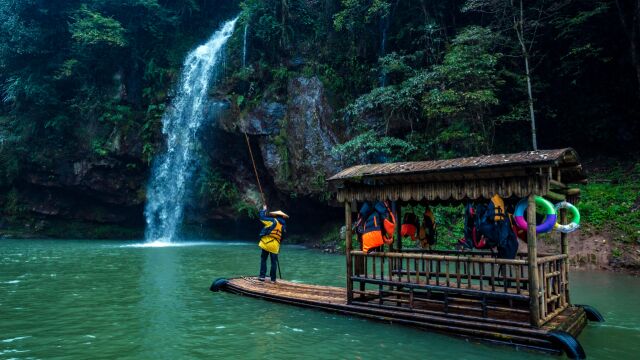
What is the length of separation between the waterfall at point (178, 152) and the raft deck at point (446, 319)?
19.8m

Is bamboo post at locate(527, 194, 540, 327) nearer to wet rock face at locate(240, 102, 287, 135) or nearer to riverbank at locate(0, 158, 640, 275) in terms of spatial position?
riverbank at locate(0, 158, 640, 275)

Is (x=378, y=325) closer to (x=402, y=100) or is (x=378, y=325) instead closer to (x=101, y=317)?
(x=101, y=317)

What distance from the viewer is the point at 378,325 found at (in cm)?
811

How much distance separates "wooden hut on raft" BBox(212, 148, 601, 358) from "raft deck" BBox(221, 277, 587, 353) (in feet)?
0.05

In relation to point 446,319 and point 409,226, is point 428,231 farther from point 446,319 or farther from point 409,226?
point 446,319

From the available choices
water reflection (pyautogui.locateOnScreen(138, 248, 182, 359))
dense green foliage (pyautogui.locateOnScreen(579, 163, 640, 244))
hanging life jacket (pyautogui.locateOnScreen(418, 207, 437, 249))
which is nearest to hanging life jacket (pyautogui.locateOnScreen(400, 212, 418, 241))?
hanging life jacket (pyautogui.locateOnScreen(418, 207, 437, 249))

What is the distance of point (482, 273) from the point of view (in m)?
8.17

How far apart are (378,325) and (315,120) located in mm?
18444

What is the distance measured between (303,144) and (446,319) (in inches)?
741

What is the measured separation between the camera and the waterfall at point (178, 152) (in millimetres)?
Answer: 28922

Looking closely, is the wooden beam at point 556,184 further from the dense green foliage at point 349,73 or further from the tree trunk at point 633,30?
the tree trunk at point 633,30

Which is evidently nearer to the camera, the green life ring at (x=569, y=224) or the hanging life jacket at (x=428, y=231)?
the green life ring at (x=569, y=224)

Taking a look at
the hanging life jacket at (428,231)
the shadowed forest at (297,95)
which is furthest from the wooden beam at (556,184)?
the shadowed forest at (297,95)

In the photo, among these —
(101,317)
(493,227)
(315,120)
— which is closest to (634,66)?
(315,120)
